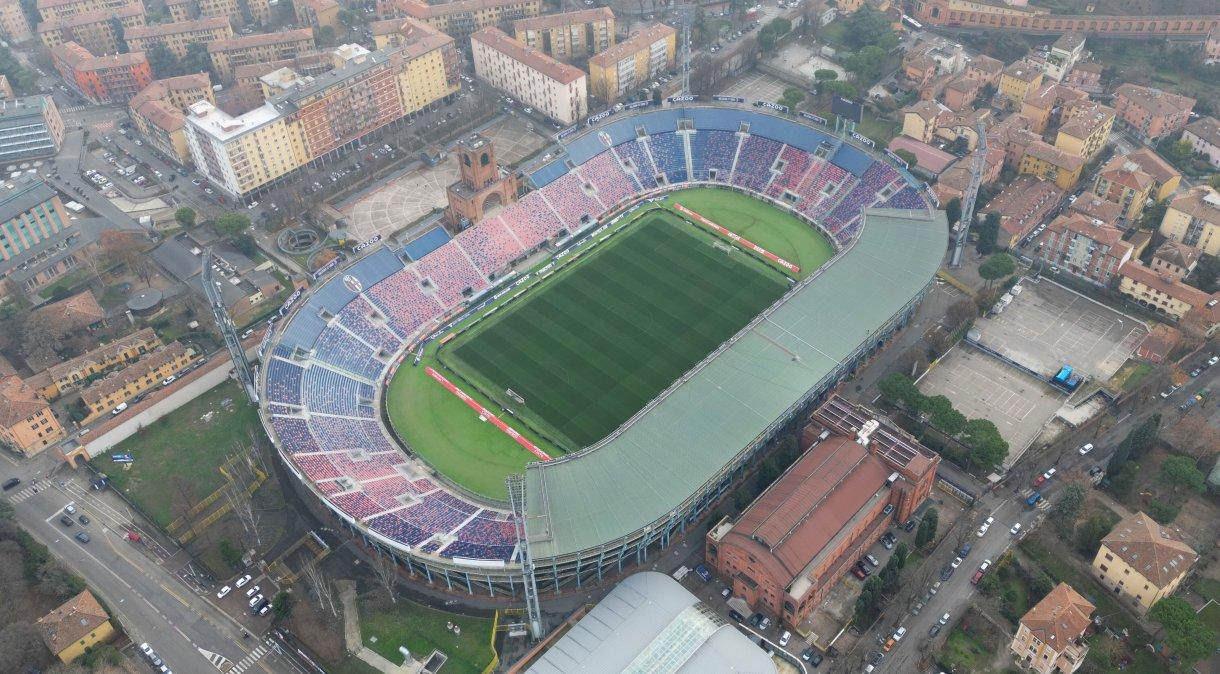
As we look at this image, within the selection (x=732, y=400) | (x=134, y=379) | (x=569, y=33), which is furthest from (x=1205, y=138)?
(x=134, y=379)

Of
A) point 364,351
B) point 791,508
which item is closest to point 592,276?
point 364,351

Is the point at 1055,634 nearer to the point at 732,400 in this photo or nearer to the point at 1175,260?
the point at 732,400

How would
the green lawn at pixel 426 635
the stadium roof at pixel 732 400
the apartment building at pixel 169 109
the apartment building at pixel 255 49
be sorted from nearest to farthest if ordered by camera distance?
1. the green lawn at pixel 426 635
2. the stadium roof at pixel 732 400
3. the apartment building at pixel 169 109
4. the apartment building at pixel 255 49

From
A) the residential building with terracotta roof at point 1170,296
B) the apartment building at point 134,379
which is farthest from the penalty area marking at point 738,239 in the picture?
the apartment building at point 134,379

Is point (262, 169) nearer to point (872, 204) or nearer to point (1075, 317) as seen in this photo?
point (872, 204)

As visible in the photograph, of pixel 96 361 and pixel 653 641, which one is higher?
pixel 96 361

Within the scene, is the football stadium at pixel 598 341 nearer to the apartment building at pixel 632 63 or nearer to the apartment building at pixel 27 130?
the apartment building at pixel 632 63
